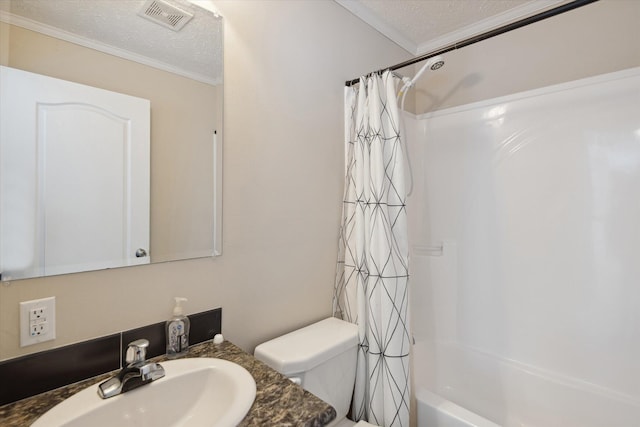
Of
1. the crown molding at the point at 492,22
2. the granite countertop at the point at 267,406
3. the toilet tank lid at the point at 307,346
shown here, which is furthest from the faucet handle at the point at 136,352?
the crown molding at the point at 492,22

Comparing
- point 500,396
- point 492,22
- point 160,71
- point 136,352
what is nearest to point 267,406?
point 136,352

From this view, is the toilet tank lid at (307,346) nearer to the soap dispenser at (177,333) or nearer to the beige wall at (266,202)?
the beige wall at (266,202)

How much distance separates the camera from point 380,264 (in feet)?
4.39

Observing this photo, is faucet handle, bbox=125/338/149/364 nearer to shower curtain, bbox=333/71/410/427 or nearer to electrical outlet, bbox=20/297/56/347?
electrical outlet, bbox=20/297/56/347

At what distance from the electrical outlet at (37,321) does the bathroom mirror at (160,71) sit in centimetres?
8

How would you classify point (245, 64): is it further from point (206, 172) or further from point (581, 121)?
point (581, 121)

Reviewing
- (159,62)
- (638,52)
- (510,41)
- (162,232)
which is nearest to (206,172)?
(162,232)

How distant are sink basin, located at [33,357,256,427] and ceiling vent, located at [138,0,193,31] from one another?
111 cm

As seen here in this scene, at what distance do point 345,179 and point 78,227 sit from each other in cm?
112

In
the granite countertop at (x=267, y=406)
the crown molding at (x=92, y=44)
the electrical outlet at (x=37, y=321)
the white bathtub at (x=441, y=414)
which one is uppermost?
the crown molding at (x=92, y=44)

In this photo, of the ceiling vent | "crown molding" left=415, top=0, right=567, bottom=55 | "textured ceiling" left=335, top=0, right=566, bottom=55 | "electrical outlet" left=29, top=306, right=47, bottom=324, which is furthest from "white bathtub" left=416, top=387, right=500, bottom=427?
"crown molding" left=415, top=0, right=567, bottom=55

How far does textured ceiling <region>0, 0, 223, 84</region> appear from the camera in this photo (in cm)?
82

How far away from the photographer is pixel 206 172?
110 cm

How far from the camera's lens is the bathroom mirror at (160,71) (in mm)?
812
